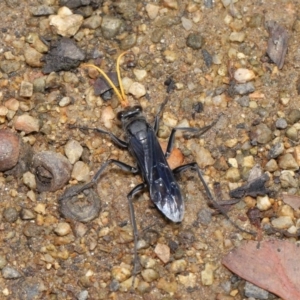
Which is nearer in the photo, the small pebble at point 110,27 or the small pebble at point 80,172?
the small pebble at point 80,172

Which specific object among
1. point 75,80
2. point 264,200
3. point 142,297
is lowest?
point 142,297

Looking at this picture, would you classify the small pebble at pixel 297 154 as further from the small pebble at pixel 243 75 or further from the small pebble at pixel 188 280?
the small pebble at pixel 188 280

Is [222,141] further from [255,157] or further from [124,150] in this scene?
[124,150]

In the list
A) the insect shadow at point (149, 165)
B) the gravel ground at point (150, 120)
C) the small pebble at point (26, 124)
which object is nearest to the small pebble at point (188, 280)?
the gravel ground at point (150, 120)

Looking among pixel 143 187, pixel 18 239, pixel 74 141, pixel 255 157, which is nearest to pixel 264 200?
pixel 255 157

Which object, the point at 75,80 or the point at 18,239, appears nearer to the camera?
the point at 18,239
